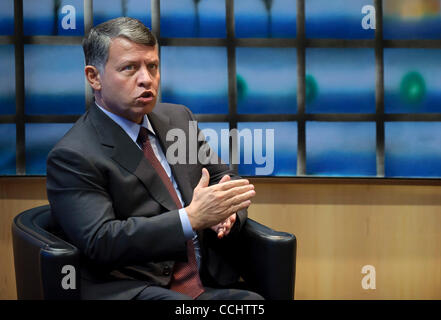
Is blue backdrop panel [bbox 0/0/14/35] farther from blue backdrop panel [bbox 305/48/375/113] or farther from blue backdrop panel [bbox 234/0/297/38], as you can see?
blue backdrop panel [bbox 305/48/375/113]

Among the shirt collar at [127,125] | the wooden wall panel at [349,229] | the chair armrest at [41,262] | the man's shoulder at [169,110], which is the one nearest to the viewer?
the chair armrest at [41,262]

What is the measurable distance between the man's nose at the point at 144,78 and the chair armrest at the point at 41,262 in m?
0.57

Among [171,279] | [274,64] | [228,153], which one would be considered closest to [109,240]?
[171,279]

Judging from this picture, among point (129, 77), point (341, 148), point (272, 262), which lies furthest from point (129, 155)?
point (341, 148)

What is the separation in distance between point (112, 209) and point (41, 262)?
0.26 meters

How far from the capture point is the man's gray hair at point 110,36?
4.94 ft

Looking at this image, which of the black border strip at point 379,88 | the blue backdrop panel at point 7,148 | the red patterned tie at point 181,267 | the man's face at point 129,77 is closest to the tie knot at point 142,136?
the red patterned tie at point 181,267

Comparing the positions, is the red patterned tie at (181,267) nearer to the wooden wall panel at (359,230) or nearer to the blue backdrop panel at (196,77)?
the blue backdrop panel at (196,77)

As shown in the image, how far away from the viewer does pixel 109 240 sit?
1.39 meters

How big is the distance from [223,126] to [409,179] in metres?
1.06

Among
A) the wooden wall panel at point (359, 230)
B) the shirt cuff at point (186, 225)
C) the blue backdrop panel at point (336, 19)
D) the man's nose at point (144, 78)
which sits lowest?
the wooden wall panel at point (359, 230)

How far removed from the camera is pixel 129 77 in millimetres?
1514

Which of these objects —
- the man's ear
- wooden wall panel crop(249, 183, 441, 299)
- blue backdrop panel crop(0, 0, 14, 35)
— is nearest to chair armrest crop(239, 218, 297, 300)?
the man's ear
